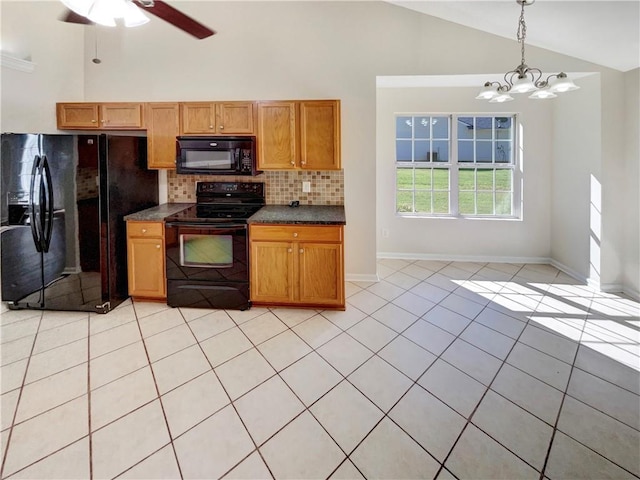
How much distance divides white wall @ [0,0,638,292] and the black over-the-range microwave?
73cm

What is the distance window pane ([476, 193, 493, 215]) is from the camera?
15.2 ft

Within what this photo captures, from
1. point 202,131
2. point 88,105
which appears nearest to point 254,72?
point 202,131

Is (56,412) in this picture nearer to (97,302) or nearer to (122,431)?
(122,431)

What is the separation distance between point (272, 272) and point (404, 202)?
2.53 meters

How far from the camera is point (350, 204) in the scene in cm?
379

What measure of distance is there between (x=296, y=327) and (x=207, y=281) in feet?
3.18

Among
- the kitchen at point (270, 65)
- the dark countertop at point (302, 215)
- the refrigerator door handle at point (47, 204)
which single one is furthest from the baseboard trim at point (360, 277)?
the refrigerator door handle at point (47, 204)

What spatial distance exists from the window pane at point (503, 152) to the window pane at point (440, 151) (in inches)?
26.5

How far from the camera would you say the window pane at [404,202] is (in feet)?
15.6

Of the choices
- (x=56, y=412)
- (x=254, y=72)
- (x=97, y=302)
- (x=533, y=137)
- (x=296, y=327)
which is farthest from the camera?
(x=533, y=137)

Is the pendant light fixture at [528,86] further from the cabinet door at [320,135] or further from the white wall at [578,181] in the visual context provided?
the white wall at [578,181]

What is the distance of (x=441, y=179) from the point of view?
4676mm

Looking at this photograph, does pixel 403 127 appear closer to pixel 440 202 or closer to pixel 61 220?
pixel 440 202

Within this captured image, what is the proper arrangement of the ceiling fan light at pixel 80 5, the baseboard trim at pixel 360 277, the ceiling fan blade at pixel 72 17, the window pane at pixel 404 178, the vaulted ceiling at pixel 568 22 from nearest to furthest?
the ceiling fan light at pixel 80 5 → the ceiling fan blade at pixel 72 17 → the vaulted ceiling at pixel 568 22 → the baseboard trim at pixel 360 277 → the window pane at pixel 404 178
